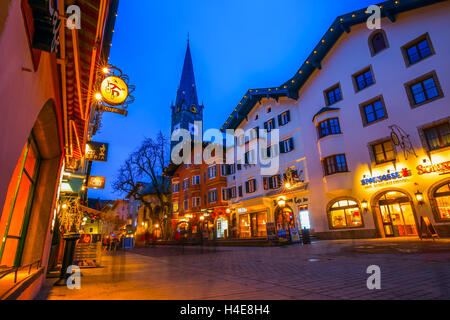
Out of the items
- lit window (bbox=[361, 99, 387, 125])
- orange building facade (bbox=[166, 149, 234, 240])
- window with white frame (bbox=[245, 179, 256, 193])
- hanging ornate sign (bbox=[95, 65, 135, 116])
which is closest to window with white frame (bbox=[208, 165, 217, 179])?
orange building facade (bbox=[166, 149, 234, 240])

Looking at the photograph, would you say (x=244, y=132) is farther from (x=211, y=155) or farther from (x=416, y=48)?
Result: (x=416, y=48)

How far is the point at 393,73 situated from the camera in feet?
60.4

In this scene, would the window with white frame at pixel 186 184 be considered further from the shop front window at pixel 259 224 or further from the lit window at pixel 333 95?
the lit window at pixel 333 95

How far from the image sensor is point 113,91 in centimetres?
654

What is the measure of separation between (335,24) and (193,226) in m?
30.7

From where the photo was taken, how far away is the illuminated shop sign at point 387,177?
16578mm

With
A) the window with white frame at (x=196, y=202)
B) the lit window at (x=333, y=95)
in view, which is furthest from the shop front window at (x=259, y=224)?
the lit window at (x=333, y=95)

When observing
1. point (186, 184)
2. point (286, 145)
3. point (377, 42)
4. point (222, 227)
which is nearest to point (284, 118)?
point (286, 145)

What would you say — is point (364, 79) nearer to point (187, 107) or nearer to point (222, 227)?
point (222, 227)

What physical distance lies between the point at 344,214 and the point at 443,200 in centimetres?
647

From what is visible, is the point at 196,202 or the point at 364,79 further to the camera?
the point at 196,202
